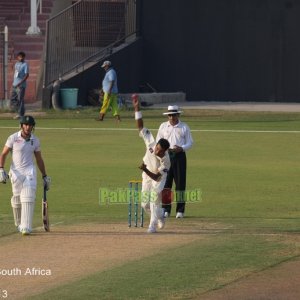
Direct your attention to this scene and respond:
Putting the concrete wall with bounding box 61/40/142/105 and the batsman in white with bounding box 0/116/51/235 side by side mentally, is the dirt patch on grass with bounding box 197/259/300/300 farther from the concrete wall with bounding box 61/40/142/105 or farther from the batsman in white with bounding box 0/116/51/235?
the concrete wall with bounding box 61/40/142/105

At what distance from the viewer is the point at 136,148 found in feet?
103

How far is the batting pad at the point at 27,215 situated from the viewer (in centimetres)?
1850

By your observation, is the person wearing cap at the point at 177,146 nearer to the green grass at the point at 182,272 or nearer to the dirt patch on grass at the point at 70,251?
the dirt patch on grass at the point at 70,251

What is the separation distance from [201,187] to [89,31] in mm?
21488

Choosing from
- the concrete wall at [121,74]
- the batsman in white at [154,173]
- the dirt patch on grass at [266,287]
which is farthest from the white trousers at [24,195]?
the concrete wall at [121,74]

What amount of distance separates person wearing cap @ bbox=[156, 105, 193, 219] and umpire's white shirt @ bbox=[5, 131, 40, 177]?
3.10m

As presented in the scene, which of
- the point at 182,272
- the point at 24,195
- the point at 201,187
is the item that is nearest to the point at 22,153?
the point at 24,195

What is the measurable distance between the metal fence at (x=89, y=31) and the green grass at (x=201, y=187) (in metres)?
3.47

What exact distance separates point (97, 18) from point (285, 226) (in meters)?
26.6

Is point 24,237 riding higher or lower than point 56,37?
lower

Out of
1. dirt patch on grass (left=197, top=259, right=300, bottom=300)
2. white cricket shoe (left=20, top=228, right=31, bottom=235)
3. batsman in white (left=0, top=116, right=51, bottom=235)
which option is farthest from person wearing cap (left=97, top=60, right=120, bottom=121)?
dirt patch on grass (left=197, top=259, right=300, bottom=300)

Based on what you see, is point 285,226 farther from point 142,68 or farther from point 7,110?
point 142,68

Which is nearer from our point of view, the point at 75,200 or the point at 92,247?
the point at 92,247

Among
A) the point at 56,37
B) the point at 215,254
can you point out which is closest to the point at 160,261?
the point at 215,254
